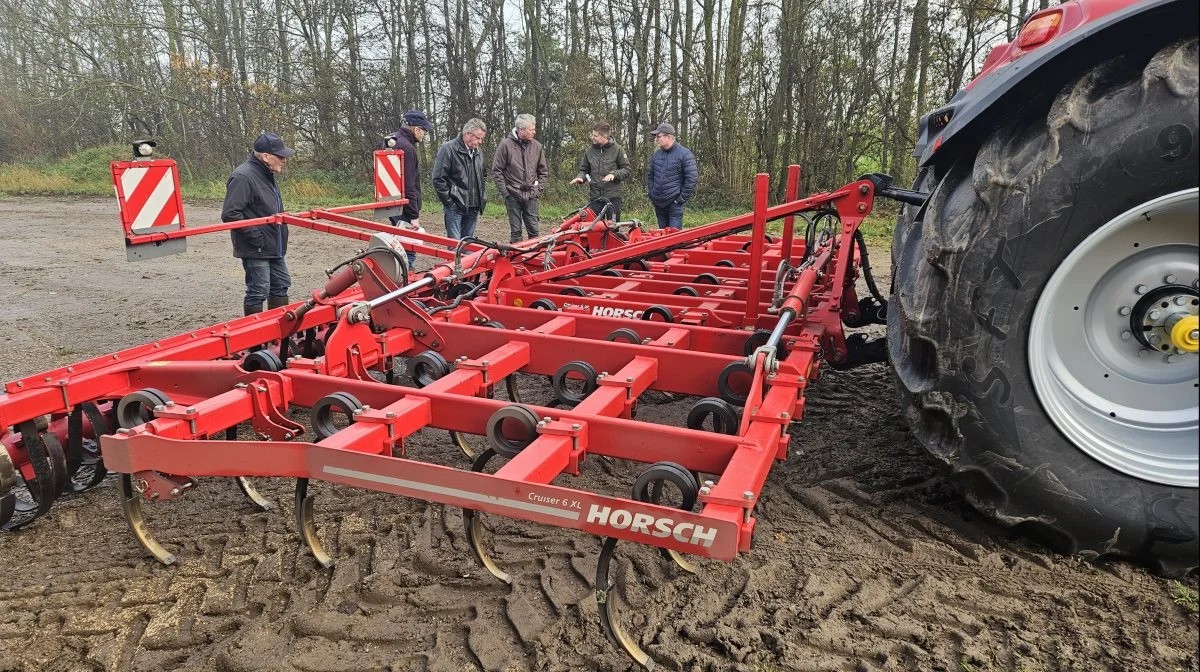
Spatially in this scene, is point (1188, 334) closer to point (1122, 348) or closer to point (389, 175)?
point (1122, 348)

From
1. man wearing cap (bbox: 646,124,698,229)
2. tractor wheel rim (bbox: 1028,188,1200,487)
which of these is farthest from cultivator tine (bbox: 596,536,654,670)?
man wearing cap (bbox: 646,124,698,229)

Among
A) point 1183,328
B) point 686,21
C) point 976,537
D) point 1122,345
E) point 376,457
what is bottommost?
point 976,537

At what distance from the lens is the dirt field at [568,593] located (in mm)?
2078

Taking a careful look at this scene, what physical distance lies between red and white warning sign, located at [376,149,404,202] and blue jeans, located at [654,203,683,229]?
3.55 metres

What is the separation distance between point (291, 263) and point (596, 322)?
6817mm

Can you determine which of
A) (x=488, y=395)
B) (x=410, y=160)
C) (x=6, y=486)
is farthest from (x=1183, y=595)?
(x=410, y=160)

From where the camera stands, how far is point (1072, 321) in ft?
6.62

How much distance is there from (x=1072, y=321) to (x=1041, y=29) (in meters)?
1.15

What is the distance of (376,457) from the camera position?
2113 millimetres

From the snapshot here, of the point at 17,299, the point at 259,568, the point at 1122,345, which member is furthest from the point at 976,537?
the point at 17,299

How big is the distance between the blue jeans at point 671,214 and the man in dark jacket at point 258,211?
4808 millimetres

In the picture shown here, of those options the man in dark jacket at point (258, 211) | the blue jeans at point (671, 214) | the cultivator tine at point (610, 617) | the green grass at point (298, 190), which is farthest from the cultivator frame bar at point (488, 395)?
the green grass at point (298, 190)

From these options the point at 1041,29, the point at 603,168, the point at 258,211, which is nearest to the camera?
the point at 1041,29

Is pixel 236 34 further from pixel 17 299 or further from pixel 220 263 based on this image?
pixel 17 299
